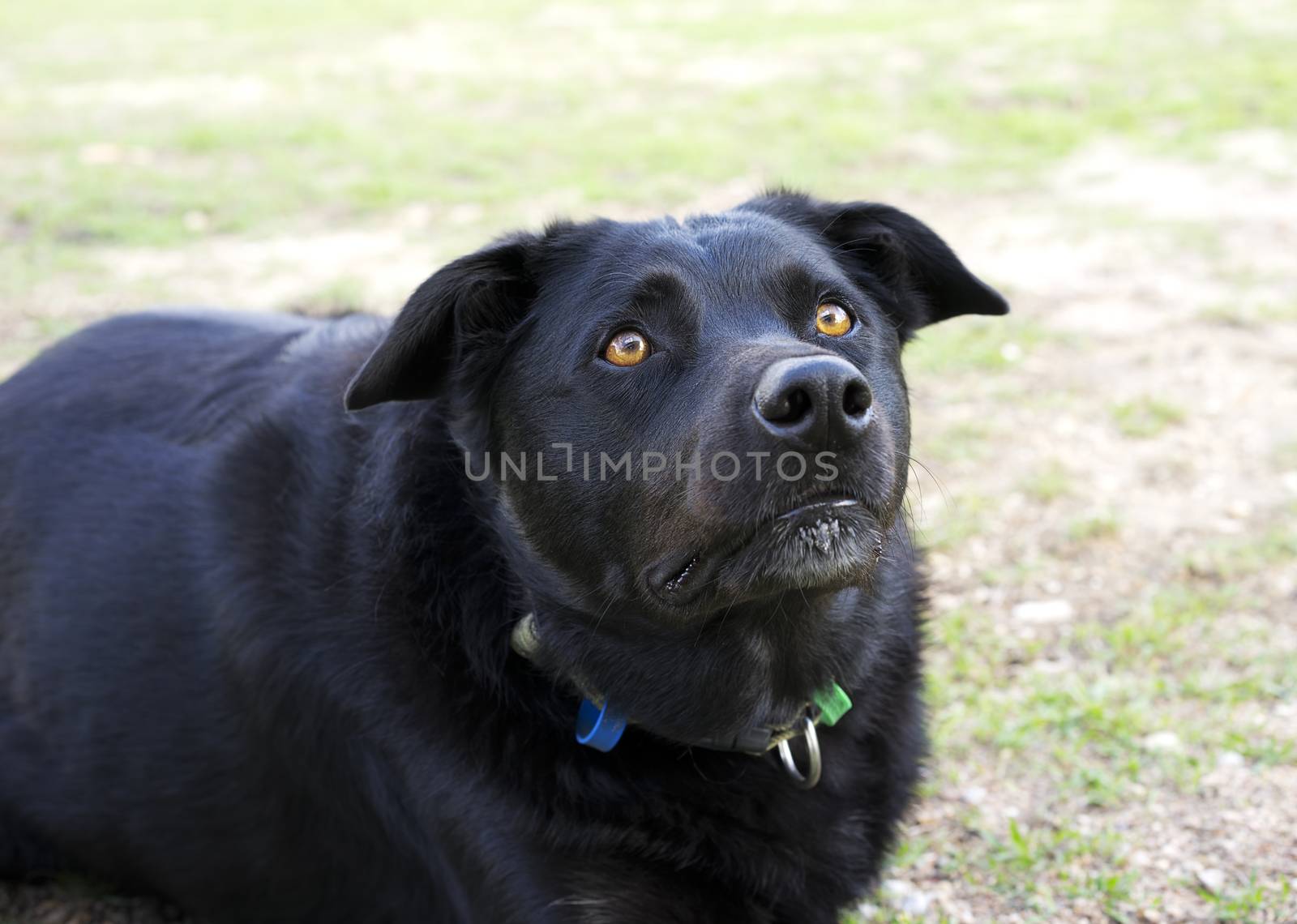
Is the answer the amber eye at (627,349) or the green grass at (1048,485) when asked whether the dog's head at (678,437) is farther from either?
the green grass at (1048,485)

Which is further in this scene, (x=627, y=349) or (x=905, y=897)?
(x=905, y=897)

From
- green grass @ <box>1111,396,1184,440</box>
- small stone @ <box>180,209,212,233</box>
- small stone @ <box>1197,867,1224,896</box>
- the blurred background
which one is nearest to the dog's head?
the blurred background

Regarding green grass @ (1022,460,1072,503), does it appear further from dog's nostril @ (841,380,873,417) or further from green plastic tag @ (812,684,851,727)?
dog's nostril @ (841,380,873,417)

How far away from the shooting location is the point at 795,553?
7.93 ft

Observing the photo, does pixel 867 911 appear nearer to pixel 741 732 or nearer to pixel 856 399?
pixel 741 732

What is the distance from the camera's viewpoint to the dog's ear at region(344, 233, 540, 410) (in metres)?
2.63

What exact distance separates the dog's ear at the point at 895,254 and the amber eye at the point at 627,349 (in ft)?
2.14

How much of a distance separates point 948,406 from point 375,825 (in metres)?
3.86

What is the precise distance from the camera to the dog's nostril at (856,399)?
2.31 m

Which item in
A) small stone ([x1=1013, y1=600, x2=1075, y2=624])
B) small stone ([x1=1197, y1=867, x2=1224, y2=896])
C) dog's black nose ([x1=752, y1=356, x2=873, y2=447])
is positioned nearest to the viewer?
dog's black nose ([x1=752, y1=356, x2=873, y2=447])

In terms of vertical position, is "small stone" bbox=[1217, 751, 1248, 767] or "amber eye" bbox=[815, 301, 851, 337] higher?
"amber eye" bbox=[815, 301, 851, 337]

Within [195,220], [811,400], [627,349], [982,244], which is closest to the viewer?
[811,400]

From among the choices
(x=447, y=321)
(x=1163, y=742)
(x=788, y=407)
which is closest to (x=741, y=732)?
(x=788, y=407)

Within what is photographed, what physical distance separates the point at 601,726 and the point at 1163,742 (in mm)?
2010
